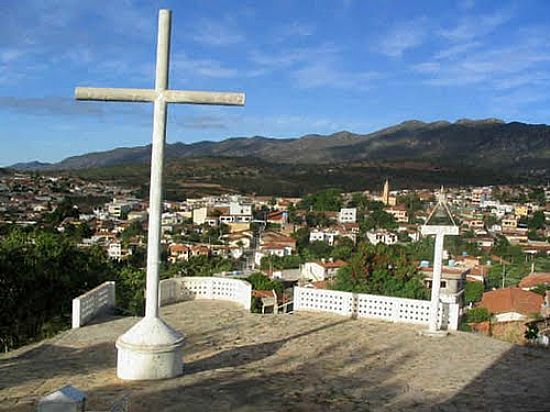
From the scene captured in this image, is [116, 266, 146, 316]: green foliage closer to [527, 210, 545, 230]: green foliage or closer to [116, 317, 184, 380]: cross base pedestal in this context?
[116, 317, 184, 380]: cross base pedestal

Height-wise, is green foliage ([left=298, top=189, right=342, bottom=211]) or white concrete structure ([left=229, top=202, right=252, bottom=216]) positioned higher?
green foliage ([left=298, top=189, right=342, bottom=211])

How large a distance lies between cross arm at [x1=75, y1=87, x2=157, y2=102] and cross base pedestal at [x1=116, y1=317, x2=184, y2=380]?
2.53 meters

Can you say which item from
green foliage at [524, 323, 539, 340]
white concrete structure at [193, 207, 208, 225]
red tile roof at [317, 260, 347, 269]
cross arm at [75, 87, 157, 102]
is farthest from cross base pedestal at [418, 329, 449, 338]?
white concrete structure at [193, 207, 208, 225]

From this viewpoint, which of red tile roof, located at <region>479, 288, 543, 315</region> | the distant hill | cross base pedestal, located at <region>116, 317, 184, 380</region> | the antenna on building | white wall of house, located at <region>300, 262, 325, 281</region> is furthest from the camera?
the distant hill

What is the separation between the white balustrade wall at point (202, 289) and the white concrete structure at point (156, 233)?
17.5 feet

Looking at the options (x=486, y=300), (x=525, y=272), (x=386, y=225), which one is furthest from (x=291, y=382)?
(x=386, y=225)

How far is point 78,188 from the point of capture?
360 feet

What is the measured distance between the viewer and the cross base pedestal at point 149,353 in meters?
6.62

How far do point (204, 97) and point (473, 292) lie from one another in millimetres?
36299

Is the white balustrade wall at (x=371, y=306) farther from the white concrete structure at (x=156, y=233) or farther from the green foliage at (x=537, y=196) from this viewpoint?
the green foliage at (x=537, y=196)

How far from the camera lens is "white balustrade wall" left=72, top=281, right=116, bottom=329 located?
982 cm

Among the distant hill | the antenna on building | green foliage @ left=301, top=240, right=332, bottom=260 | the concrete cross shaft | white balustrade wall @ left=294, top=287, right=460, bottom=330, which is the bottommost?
green foliage @ left=301, top=240, right=332, bottom=260

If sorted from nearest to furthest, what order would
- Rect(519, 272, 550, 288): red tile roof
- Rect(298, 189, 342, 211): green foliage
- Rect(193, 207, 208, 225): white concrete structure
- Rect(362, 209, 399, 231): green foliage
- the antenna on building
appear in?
the antenna on building, Rect(519, 272, 550, 288): red tile roof, Rect(362, 209, 399, 231): green foliage, Rect(193, 207, 208, 225): white concrete structure, Rect(298, 189, 342, 211): green foliage

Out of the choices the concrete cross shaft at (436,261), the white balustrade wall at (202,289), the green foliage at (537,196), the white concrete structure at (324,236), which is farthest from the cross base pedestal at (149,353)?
the green foliage at (537,196)
